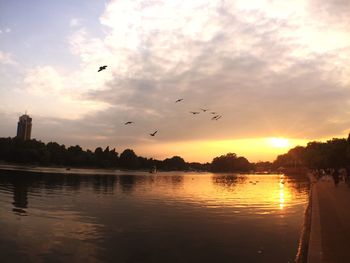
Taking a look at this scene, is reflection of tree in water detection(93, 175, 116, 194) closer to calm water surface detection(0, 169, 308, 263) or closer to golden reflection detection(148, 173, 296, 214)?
golden reflection detection(148, 173, 296, 214)

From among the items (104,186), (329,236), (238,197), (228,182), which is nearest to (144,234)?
(329,236)

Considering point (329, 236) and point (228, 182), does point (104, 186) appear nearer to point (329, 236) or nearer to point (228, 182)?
point (228, 182)

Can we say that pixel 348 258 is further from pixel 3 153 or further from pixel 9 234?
pixel 3 153

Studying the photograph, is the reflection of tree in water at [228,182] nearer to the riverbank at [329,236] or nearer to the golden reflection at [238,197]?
the golden reflection at [238,197]

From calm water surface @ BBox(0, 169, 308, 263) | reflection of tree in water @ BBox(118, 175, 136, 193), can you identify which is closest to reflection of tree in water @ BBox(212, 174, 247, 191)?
reflection of tree in water @ BBox(118, 175, 136, 193)

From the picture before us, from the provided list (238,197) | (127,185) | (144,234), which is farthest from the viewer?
(127,185)

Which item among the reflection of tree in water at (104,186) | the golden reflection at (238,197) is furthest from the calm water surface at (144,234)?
the reflection of tree in water at (104,186)

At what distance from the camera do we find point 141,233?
21.7m

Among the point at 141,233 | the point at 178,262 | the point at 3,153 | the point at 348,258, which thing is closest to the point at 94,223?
the point at 141,233

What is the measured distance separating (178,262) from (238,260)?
2.48 m

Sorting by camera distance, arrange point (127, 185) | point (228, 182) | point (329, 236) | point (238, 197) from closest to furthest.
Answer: point (329, 236)
point (238, 197)
point (127, 185)
point (228, 182)

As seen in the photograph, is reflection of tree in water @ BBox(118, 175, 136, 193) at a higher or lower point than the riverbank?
higher

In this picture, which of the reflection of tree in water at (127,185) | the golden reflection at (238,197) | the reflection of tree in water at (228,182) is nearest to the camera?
the golden reflection at (238,197)

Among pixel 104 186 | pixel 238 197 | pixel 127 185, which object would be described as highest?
pixel 127 185
